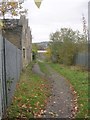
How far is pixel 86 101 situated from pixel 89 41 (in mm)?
A: 20372

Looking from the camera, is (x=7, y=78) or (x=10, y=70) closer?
(x=7, y=78)

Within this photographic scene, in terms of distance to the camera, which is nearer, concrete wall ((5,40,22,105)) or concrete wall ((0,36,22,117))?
concrete wall ((0,36,22,117))

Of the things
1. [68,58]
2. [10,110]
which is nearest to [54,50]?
[68,58]

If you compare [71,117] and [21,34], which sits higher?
[21,34]

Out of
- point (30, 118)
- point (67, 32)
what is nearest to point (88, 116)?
point (30, 118)

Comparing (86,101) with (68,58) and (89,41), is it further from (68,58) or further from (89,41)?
(68,58)

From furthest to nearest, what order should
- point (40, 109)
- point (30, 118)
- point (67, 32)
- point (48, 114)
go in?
1. point (67, 32)
2. point (40, 109)
3. point (48, 114)
4. point (30, 118)

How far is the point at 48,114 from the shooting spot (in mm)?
7984

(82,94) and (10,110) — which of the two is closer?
(10,110)

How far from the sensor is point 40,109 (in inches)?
337

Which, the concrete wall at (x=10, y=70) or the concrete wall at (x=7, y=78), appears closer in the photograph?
the concrete wall at (x=7, y=78)

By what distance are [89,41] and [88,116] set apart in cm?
2256

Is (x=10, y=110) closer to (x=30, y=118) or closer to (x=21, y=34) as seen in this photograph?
(x=30, y=118)

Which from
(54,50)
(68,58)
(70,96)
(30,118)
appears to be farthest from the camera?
(54,50)
